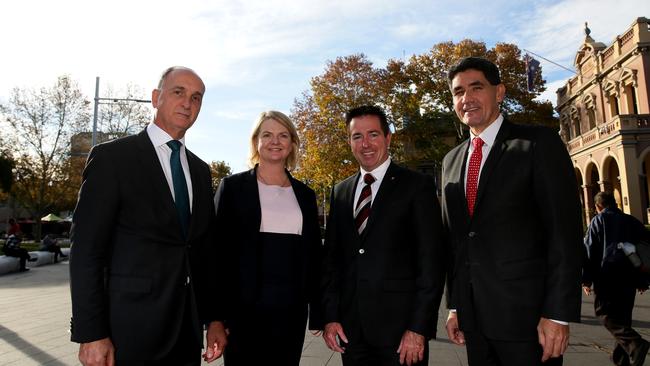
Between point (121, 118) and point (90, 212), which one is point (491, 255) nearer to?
point (90, 212)

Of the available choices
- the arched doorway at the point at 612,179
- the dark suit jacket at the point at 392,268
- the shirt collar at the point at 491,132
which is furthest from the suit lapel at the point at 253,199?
the arched doorway at the point at 612,179

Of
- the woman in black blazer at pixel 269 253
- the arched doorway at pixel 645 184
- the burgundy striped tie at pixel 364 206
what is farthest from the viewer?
the arched doorway at pixel 645 184

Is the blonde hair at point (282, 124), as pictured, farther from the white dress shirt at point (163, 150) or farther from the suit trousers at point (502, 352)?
the suit trousers at point (502, 352)

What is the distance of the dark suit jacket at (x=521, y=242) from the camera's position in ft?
8.02

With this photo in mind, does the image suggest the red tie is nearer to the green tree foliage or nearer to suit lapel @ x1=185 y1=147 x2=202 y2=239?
suit lapel @ x1=185 y1=147 x2=202 y2=239

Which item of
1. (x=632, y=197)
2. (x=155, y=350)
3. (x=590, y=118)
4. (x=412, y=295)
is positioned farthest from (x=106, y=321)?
(x=590, y=118)

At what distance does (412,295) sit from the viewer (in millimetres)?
3041

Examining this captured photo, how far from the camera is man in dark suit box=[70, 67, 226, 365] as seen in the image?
2.36m

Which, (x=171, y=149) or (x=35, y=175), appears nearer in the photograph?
(x=171, y=149)

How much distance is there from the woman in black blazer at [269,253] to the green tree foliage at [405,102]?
79.6 ft

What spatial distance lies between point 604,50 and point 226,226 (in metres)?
33.8

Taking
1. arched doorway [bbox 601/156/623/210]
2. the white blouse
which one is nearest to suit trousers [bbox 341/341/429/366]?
the white blouse

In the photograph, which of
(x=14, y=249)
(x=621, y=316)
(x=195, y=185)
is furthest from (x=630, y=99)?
(x=14, y=249)

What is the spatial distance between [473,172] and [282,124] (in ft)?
5.42
